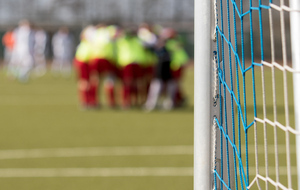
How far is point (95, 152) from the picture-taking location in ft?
27.2

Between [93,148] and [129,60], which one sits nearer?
[93,148]

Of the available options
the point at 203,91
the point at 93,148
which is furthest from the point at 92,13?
the point at 203,91

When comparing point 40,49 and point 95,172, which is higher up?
point 40,49

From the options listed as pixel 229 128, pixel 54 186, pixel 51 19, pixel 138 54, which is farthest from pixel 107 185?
pixel 51 19

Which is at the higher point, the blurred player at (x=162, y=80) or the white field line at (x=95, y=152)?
the blurred player at (x=162, y=80)

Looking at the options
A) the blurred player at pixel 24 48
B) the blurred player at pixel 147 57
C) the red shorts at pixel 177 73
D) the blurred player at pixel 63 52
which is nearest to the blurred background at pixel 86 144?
the blurred player at pixel 147 57

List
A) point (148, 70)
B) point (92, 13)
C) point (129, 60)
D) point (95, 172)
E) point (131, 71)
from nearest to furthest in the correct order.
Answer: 1. point (95, 172)
2. point (129, 60)
3. point (131, 71)
4. point (148, 70)
5. point (92, 13)

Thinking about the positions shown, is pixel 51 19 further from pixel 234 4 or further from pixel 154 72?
pixel 234 4

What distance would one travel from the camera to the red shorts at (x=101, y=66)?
13148 mm

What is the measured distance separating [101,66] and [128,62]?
515mm

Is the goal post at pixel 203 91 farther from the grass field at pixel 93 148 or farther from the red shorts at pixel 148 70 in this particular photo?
the red shorts at pixel 148 70

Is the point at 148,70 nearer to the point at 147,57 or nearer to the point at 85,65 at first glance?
the point at 147,57

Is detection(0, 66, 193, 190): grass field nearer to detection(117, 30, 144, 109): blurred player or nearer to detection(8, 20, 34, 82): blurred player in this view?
detection(117, 30, 144, 109): blurred player

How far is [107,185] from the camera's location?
251 inches
